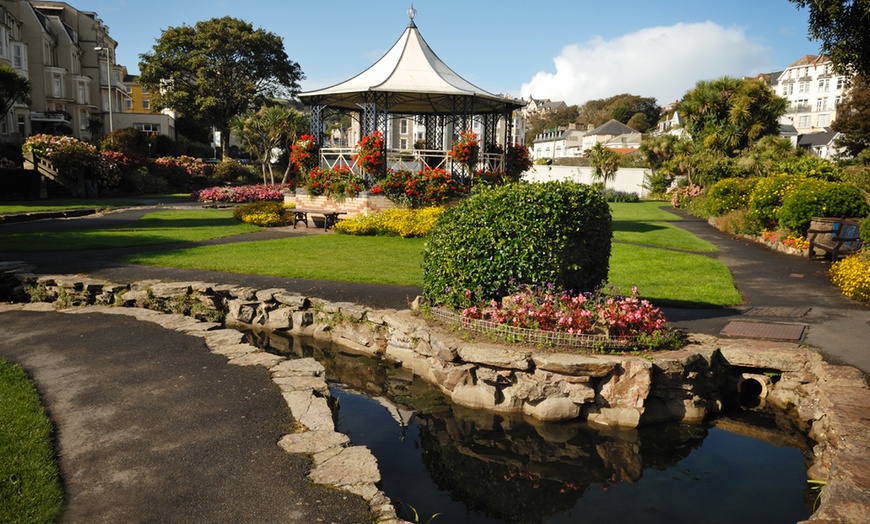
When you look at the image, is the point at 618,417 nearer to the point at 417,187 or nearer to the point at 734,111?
the point at 417,187

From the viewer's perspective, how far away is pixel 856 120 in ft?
144

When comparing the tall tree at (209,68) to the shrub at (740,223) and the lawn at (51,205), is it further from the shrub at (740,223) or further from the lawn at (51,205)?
the shrub at (740,223)

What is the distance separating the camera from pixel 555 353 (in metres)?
7.45

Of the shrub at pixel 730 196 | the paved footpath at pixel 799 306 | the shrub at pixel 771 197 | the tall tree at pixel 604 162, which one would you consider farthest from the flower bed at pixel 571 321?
the tall tree at pixel 604 162

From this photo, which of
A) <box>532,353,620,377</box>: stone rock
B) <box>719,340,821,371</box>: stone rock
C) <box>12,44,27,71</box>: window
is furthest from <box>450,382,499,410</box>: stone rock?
<box>12,44,27,71</box>: window

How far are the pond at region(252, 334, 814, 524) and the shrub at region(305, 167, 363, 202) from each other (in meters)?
14.9

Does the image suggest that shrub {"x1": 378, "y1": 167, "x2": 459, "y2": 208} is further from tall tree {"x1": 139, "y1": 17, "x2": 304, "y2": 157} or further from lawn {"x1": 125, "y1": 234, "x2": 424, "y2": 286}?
tall tree {"x1": 139, "y1": 17, "x2": 304, "y2": 157}

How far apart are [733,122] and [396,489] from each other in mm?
40327

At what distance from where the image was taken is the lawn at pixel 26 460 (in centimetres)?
437

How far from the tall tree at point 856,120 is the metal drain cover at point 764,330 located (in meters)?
42.2

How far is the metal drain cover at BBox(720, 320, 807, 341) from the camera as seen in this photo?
882 cm

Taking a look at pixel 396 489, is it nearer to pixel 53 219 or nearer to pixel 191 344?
pixel 191 344

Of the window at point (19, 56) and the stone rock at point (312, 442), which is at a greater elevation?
the window at point (19, 56)

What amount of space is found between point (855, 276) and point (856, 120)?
40.5 metres
